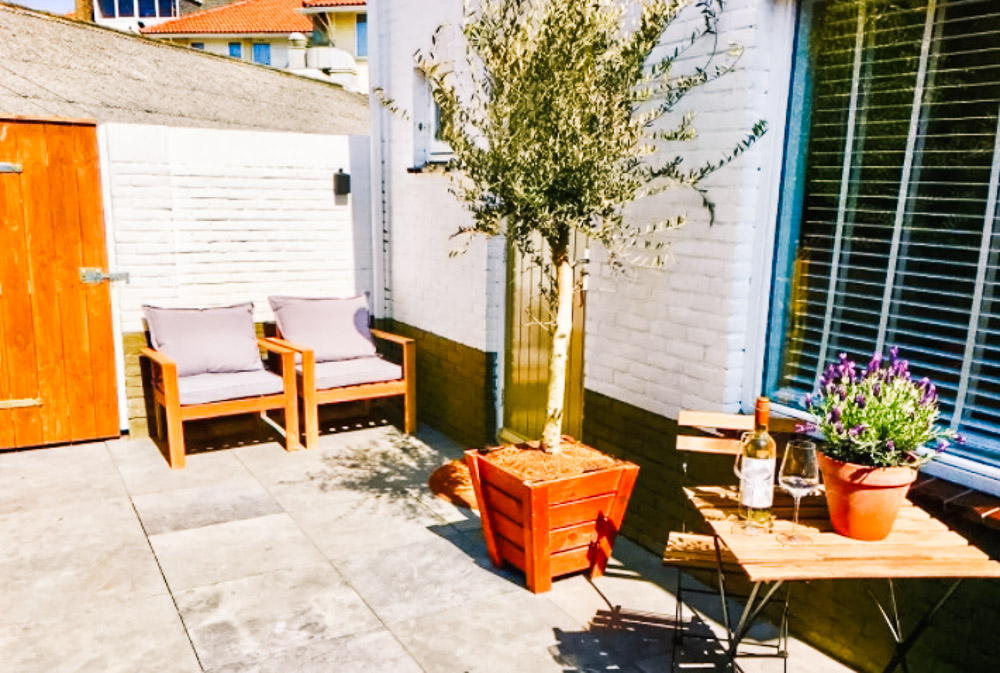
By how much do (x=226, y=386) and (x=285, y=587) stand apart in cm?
206

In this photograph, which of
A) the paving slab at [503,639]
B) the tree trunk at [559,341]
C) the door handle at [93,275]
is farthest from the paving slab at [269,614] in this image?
the door handle at [93,275]

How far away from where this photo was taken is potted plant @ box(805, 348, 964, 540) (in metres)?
2.23

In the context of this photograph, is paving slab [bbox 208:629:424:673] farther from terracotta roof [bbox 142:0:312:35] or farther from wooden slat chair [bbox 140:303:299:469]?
terracotta roof [bbox 142:0:312:35]

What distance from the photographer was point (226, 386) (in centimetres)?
522

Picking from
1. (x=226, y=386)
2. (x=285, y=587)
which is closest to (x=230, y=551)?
(x=285, y=587)

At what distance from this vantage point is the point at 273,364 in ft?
19.8

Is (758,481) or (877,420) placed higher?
(877,420)

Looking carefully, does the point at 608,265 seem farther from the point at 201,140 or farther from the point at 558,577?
the point at 201,140

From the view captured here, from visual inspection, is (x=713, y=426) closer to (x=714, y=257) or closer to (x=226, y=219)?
(x=714, y=257)

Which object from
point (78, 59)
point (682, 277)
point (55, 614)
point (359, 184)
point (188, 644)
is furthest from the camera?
point (78, 59)

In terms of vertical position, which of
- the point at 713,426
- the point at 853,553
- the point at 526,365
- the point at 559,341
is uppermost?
the point at 559,341

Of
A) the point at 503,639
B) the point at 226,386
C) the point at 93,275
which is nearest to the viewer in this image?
the point at 503,639

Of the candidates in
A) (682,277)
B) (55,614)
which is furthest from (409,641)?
(682,277)

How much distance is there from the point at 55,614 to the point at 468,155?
8.89 feet
